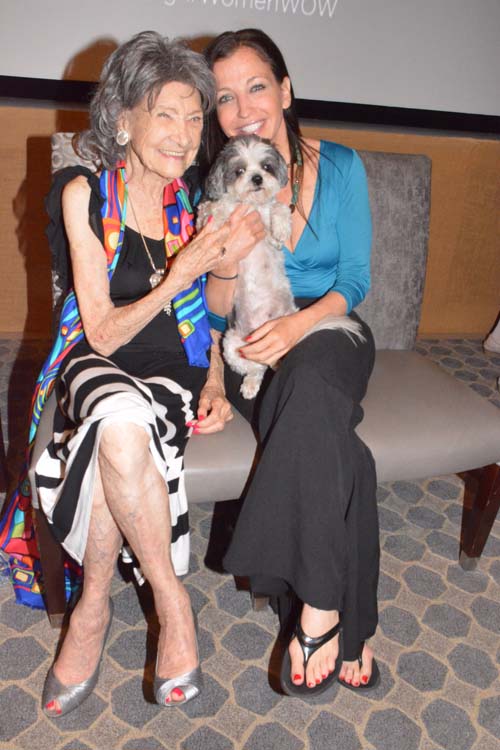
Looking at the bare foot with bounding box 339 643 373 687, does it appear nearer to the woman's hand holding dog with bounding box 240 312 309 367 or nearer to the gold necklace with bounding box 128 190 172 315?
the woman's hand holding dog with bounding box 240 312 309 367

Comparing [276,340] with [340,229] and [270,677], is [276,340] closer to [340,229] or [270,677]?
[340,229]

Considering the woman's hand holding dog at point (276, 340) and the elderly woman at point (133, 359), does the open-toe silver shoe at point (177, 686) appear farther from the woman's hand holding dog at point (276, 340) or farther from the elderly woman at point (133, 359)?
the woman's hand holding dog at point (276, 340)

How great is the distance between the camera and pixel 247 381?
2.08 metres

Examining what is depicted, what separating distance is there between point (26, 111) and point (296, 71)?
60.6 inches

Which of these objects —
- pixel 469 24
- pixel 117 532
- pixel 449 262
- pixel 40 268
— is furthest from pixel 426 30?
pixel 117 532

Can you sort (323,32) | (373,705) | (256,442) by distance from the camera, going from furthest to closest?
1. (323,32)
2. (256,442)
3. (373,705)

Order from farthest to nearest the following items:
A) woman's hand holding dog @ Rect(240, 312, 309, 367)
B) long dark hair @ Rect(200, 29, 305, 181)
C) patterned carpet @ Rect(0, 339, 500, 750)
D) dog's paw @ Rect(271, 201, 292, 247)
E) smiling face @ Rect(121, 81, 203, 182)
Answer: dog's paw @ Rect(271, 201, 292, 247), long dark hair @ Rect(200, 29, 305, 181), woman's hand holding dog @ Rect(240, 312, 309, 367), smiling face @ Rect(121, 81, 203, 182), patterned carpet @ Rect(0, 339, 500, 750)

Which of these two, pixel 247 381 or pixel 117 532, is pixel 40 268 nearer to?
pixel 247 381

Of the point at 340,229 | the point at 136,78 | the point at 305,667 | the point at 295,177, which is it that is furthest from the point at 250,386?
the point at 136,78

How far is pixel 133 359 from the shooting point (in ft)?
6.39

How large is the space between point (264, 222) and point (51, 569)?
1.28 m

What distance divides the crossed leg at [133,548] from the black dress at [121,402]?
34 mm

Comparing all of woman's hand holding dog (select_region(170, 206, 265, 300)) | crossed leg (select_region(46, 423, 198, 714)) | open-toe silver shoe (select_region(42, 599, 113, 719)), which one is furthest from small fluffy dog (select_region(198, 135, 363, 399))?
open-toe silver shoe (select_region(42, 599, 113, 719))

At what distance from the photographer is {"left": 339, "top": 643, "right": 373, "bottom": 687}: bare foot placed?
5.90 feet
